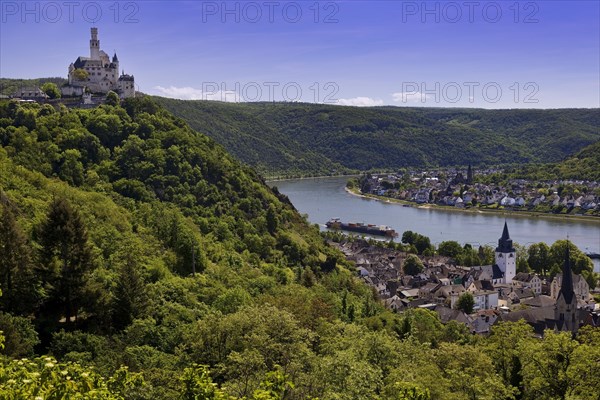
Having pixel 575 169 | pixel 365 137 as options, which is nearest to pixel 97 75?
pixel 575 169

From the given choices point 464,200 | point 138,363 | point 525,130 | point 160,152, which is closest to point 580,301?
point 160,152

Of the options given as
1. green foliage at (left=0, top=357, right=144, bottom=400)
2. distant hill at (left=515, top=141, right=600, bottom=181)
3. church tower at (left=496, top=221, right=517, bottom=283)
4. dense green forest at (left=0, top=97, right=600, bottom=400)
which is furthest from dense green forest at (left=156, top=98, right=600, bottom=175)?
green foliage at (left=0, top=357, right=144, bottom=400)

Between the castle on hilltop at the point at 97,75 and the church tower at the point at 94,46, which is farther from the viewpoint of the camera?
the church tower at the point at 94,46

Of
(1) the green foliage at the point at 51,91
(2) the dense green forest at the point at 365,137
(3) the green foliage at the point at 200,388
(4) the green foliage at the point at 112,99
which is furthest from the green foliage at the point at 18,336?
(2) the dense green forest at the point at 365,137

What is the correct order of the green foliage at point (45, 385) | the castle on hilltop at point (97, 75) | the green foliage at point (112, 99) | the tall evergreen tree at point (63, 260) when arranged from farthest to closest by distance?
the castle on hilltop at point (97, 75) → the green foliage at point (112, 99) → the tall evergreen tree at point (63, 260) → the green foliage at point (45, 385)

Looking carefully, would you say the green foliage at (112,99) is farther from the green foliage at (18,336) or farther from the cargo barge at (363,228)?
the cargo barge at (363,228)

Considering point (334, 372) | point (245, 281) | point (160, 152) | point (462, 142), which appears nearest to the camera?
point (334, 372)

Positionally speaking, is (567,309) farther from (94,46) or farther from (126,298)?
(94,46)

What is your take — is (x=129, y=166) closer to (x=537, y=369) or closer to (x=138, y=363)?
(x=138, y=363)
